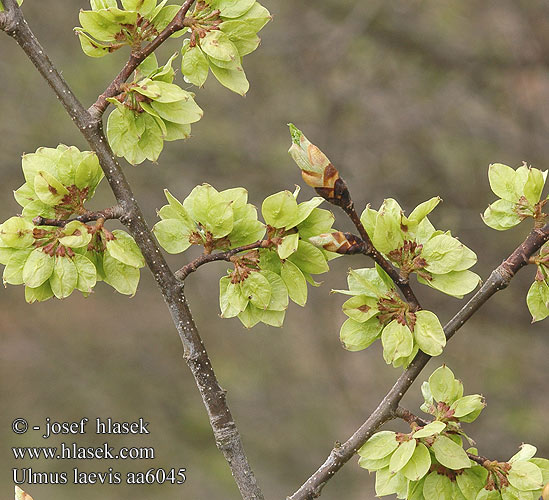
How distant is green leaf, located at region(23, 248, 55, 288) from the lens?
1.11 m

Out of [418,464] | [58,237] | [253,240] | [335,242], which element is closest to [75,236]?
[58,237]

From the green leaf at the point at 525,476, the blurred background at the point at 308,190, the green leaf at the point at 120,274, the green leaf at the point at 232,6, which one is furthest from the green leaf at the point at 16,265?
the blurred background at the point at 308,190

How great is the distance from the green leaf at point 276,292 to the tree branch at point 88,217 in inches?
9.4

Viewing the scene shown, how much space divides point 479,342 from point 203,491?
7.88 feet

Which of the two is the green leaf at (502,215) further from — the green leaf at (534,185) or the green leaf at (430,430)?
the green leaf at (430,430)

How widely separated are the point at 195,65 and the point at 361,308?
0.46m

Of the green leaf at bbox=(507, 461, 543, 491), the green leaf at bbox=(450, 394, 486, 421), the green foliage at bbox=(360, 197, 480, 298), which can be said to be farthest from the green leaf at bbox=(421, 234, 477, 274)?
the green leaf at bbox=(507, 461, 543, 491)

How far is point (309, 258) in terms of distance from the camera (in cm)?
115

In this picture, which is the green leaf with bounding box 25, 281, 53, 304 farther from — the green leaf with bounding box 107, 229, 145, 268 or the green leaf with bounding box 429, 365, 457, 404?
the green leaf with bounding box 429, 365, 457, 404

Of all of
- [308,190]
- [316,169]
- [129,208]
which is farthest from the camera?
[308,190]

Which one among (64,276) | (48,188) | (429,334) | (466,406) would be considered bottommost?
(466,406)

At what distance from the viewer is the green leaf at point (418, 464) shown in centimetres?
114

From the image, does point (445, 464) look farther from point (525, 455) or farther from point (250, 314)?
point (250, 314)

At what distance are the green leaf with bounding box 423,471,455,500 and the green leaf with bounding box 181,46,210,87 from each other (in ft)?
2.38
